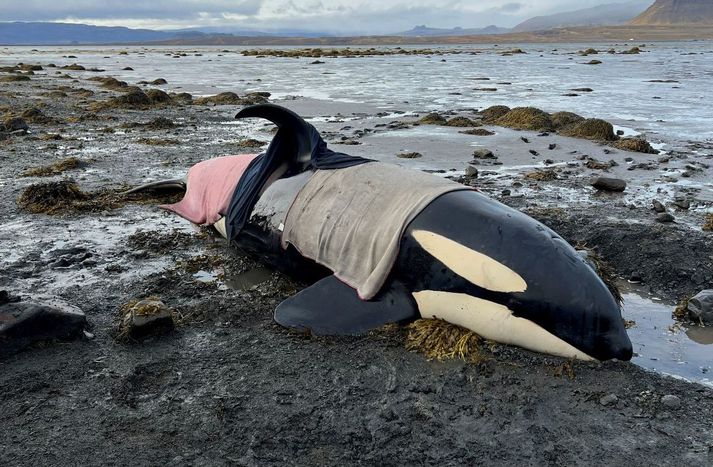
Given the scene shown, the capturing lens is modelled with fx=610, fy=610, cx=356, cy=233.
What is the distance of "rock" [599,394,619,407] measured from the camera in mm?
4270

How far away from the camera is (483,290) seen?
4.90m

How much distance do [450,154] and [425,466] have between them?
9617 mm

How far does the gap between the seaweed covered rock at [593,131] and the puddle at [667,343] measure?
911 centimetres

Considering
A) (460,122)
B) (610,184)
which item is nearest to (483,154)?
(610,184)

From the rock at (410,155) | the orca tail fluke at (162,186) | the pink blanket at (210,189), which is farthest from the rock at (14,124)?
the rock at (410,155)

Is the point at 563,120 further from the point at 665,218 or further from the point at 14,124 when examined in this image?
the point at 14,124

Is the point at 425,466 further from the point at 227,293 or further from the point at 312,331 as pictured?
the point at 227,293

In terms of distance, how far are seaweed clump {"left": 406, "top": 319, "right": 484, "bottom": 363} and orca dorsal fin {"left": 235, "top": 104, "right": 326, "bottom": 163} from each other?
2.36 m

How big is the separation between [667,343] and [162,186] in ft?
24.0

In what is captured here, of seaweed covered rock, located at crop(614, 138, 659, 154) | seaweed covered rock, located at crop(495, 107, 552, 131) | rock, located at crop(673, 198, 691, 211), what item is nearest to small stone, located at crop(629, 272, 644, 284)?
rock, located at crop(673, 198, 691, 211)

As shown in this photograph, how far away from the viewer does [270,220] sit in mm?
6430

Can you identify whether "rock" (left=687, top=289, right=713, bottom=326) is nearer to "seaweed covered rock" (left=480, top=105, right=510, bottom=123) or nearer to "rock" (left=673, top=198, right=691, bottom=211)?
"rock" (left=673, top=198, right=691, bottom=211)

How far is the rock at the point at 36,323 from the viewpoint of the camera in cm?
480

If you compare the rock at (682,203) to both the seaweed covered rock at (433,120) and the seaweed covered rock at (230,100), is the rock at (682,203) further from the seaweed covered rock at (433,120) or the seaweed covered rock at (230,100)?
the seaweed covered rock at (230,100)
